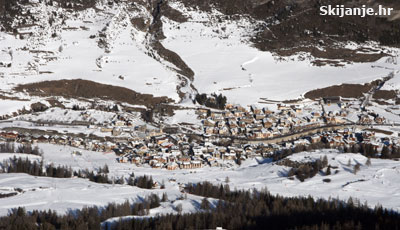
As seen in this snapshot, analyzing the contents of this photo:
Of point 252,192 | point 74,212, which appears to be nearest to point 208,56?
point 252,192

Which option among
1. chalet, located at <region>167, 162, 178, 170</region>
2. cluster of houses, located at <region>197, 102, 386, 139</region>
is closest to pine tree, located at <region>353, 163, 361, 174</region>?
cluster of houses, located at <region>197, 102, 386, 139</region>

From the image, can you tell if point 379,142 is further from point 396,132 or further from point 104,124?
point 104,124

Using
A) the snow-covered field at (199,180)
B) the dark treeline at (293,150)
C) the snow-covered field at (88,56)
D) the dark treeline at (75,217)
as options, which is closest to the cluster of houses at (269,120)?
the dark treeline at (293,150)

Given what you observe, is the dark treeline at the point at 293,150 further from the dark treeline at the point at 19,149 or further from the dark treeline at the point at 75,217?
the dark treeline at the point at 19,149

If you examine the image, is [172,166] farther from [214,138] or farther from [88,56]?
[88,56]

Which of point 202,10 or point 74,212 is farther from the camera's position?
point 202,10

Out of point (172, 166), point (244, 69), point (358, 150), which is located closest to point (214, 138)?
point (172, 166)

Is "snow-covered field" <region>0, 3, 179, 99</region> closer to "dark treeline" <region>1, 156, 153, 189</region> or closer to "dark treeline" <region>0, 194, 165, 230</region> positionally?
"dark treeline" <region>1, 156, 153, 189</region>
